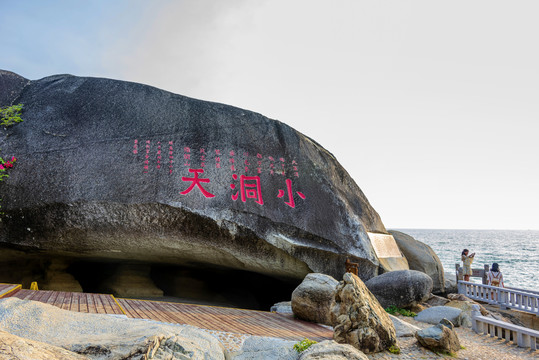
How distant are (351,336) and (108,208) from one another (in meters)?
6.89

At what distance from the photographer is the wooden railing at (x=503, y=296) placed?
1161cm

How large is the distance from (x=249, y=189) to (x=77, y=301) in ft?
17.6

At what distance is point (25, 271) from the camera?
1138 cm

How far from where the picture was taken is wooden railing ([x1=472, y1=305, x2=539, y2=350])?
7.60 m

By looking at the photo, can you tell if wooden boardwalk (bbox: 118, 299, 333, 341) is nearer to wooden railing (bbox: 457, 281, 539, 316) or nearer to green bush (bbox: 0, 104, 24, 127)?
green bush (bbox: 0, 104, 24, 127)

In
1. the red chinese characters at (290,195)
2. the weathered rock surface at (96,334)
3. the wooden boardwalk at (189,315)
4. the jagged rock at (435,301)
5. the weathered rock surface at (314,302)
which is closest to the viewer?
the weathered rock surface at (96,334)

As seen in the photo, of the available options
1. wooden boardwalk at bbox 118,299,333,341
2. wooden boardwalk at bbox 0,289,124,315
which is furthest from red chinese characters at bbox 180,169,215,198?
wooden boardwalk at bbox 0,289,124,315

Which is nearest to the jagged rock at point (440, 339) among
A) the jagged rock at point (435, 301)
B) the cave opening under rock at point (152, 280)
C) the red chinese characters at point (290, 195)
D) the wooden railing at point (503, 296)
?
the red chinese characters at point (290, 195)

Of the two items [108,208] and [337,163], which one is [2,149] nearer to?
[108,208]

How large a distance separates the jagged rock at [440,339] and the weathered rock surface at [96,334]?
4.02 metres

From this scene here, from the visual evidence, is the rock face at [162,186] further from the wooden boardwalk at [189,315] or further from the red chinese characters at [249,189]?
the wooden boardwalk at [189,315]

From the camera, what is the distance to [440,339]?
621 centimetres

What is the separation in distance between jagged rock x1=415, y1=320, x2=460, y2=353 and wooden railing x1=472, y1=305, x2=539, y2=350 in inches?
89.6

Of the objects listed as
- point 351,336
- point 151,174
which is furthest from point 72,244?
point 351,336
